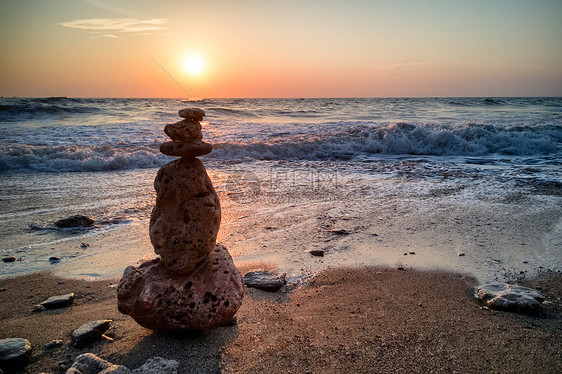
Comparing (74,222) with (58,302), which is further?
(74,222)

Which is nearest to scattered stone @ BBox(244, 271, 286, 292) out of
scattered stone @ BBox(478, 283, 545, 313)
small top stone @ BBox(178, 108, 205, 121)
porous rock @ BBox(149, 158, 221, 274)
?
porous rock @ BBox(149, 158, 221, 274)

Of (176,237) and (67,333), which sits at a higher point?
(176,237)

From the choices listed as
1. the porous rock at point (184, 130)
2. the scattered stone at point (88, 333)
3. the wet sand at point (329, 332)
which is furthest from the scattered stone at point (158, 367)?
the porous rock at point (184, 130)

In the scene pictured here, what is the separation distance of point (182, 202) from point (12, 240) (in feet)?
11.5

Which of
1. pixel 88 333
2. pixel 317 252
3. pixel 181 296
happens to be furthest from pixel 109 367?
pixel 317 252

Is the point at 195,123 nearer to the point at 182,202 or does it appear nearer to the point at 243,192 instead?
the point at 182,202

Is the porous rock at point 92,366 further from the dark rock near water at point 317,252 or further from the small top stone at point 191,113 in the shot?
the dark rock near water at point 317,252

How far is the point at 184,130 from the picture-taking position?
285cm

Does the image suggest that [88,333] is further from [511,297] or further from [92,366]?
[511,297]

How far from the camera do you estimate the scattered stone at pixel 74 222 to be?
5258 millimetres

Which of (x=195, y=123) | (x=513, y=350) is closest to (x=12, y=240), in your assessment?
(x=195, y=123)

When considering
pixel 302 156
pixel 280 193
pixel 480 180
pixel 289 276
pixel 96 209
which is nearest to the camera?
pixel 289 276

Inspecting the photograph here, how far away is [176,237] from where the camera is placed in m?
2.85

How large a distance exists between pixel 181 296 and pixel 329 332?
1248 millimetres
